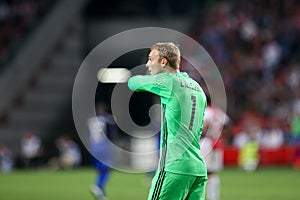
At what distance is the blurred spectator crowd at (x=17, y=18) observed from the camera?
37.4 m

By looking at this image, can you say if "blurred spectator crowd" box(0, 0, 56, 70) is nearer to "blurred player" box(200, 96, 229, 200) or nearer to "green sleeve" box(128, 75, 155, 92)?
"blurred player" box(200, 96, 229, 200)

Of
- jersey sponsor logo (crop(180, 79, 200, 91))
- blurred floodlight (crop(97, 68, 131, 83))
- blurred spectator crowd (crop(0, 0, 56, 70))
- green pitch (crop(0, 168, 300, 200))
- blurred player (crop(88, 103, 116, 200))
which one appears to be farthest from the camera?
blurred spectator crowd (crop(0, 0, 56, 70))

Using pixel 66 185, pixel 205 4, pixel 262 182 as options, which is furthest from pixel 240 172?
pixel 205 4

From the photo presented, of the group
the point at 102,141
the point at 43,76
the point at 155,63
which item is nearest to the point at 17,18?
the point at 43,76

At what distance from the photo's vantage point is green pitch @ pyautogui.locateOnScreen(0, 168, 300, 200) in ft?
60.0

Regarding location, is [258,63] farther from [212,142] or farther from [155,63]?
[155,63]

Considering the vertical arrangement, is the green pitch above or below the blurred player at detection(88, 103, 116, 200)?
below

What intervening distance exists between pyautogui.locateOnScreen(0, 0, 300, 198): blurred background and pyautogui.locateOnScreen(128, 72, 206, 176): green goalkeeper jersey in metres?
20.7

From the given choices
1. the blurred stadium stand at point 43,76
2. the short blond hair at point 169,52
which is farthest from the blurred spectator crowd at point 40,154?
the short blond hair at point 169,52

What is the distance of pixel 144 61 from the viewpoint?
30.8m

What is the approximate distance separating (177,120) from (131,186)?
13.7 metres

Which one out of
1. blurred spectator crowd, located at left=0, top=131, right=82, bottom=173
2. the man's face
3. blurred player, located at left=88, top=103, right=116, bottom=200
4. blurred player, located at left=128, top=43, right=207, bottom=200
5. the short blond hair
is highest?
the short blond hair

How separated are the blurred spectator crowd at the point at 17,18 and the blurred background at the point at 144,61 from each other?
0.15 feet

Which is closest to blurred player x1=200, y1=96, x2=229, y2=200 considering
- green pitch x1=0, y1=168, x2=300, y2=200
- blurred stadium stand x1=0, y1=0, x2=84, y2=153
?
green pitch x1=0, y1=168, x2=300, y2=200
